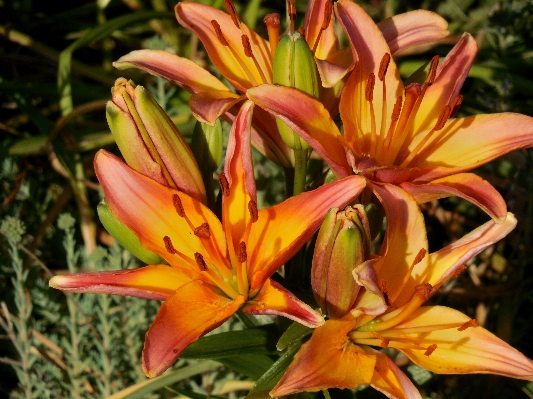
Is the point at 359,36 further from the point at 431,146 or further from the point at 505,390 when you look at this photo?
the point at 505,390

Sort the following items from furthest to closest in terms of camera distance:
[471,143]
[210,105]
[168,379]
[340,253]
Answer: [168,379], [471,143], [210,105], [340,253]

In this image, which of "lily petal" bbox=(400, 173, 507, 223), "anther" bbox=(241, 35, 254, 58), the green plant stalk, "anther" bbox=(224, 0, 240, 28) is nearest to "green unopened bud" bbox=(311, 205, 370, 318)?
"lily petal" bbox=(400, 173, 507, 223)

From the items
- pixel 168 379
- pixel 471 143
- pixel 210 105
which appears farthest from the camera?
pixel 168 379

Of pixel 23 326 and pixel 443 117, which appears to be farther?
pixel 23 326

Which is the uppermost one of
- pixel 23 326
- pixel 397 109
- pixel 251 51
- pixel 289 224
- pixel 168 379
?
pixel 251 51

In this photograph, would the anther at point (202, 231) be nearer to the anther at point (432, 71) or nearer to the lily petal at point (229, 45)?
the lily petal at point (229, 45)

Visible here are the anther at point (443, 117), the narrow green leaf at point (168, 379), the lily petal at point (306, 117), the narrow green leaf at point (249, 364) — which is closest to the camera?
the lily petal at point (306, 117)

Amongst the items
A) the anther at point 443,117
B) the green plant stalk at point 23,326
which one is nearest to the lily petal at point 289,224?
the anther at point 443,117

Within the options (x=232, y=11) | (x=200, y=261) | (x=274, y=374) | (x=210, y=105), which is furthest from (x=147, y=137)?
(x=274, y=374)

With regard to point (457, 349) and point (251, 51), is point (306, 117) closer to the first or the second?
point (251, 51)
